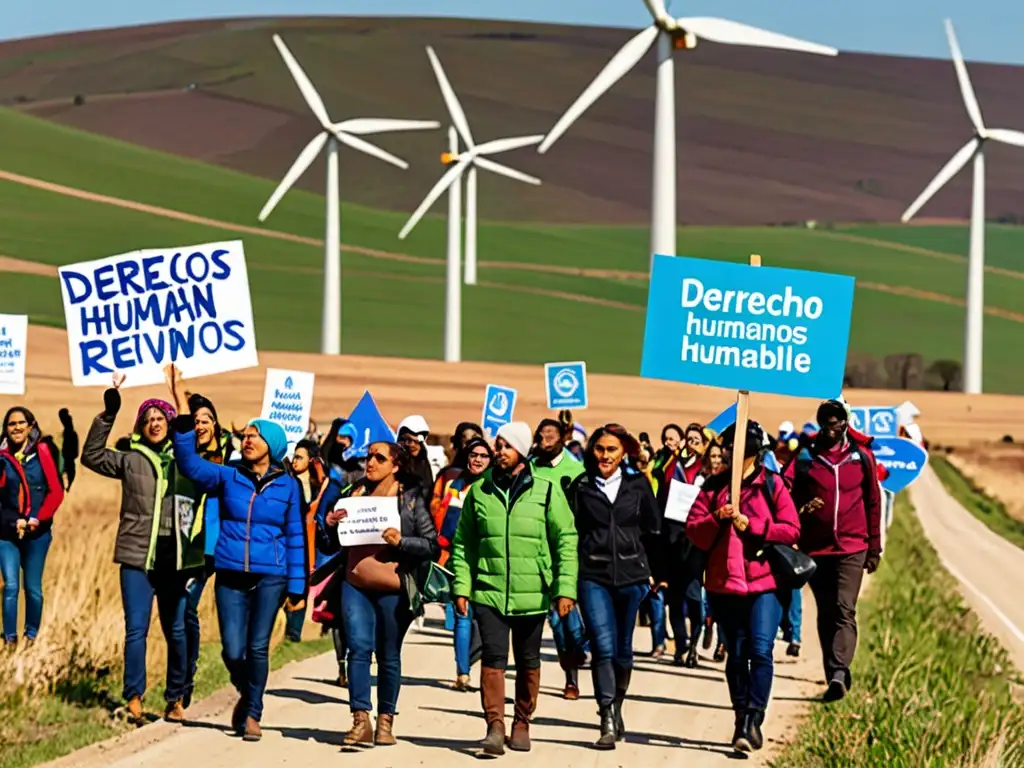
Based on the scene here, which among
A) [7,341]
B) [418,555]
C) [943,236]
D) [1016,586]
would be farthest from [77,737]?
[943,236]

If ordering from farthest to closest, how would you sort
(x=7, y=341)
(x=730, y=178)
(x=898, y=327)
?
(x=730, y=178), (x=898, y=327), (x=7, y=341)

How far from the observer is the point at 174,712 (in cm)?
1185

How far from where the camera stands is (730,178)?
511 feet

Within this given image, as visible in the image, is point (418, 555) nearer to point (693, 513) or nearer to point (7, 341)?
point (693, 513)

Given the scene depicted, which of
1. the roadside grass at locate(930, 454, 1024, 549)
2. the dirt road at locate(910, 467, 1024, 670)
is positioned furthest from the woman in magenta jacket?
the roadside grass at locate(930, 454, 1024, 549)

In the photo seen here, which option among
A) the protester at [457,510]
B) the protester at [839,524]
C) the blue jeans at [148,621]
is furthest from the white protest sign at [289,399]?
the blue jeans at [148,621]

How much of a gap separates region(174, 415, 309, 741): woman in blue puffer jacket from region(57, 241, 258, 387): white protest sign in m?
1.42

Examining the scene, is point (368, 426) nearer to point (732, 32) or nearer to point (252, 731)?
point (252, 731)

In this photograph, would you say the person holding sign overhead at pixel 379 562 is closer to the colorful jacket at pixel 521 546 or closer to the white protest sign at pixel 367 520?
the white protest sign at pixel 367 520

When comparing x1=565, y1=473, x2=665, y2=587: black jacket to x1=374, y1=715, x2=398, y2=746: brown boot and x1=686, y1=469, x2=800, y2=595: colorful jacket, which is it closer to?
x1=686, y1=469, x2=800, y2=595: colorful jacket

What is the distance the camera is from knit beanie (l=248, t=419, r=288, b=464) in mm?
11047

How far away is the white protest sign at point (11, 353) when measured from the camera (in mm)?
20203

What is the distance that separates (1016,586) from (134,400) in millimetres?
29111

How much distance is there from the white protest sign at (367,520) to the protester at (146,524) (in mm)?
1082
